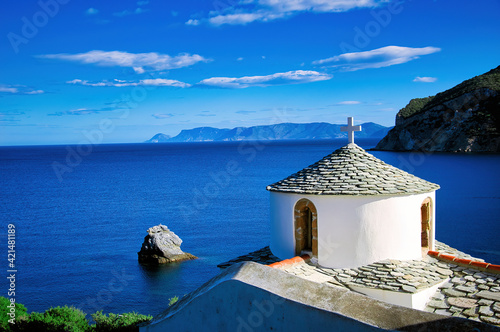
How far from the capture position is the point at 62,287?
29.4 metres

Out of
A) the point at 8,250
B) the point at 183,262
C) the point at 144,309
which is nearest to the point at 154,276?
the point at 183,262

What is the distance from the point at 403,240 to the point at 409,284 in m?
1.75

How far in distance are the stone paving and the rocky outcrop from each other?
2437cm

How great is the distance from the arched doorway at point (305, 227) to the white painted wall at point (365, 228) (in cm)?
12

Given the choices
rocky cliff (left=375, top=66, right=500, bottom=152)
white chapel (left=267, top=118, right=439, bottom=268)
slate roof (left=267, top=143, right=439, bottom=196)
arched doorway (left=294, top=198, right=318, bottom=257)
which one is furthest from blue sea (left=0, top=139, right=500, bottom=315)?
rocky cliff (left=375, top=66, right=500, bottom=152)

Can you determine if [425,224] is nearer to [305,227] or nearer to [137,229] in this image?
[305,227]

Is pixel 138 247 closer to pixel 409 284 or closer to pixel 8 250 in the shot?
pixel 8 250

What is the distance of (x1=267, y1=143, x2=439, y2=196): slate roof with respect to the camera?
11.4m

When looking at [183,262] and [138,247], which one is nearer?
[183,262]

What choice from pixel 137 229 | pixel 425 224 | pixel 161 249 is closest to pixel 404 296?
pixel 425 224

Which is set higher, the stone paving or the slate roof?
the slate roof

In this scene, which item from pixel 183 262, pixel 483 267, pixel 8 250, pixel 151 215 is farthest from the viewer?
pixel 151 215

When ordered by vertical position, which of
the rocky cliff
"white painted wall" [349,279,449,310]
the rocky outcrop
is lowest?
the rocky outcrop

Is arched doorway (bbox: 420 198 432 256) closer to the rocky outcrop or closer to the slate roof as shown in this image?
the slate roof
